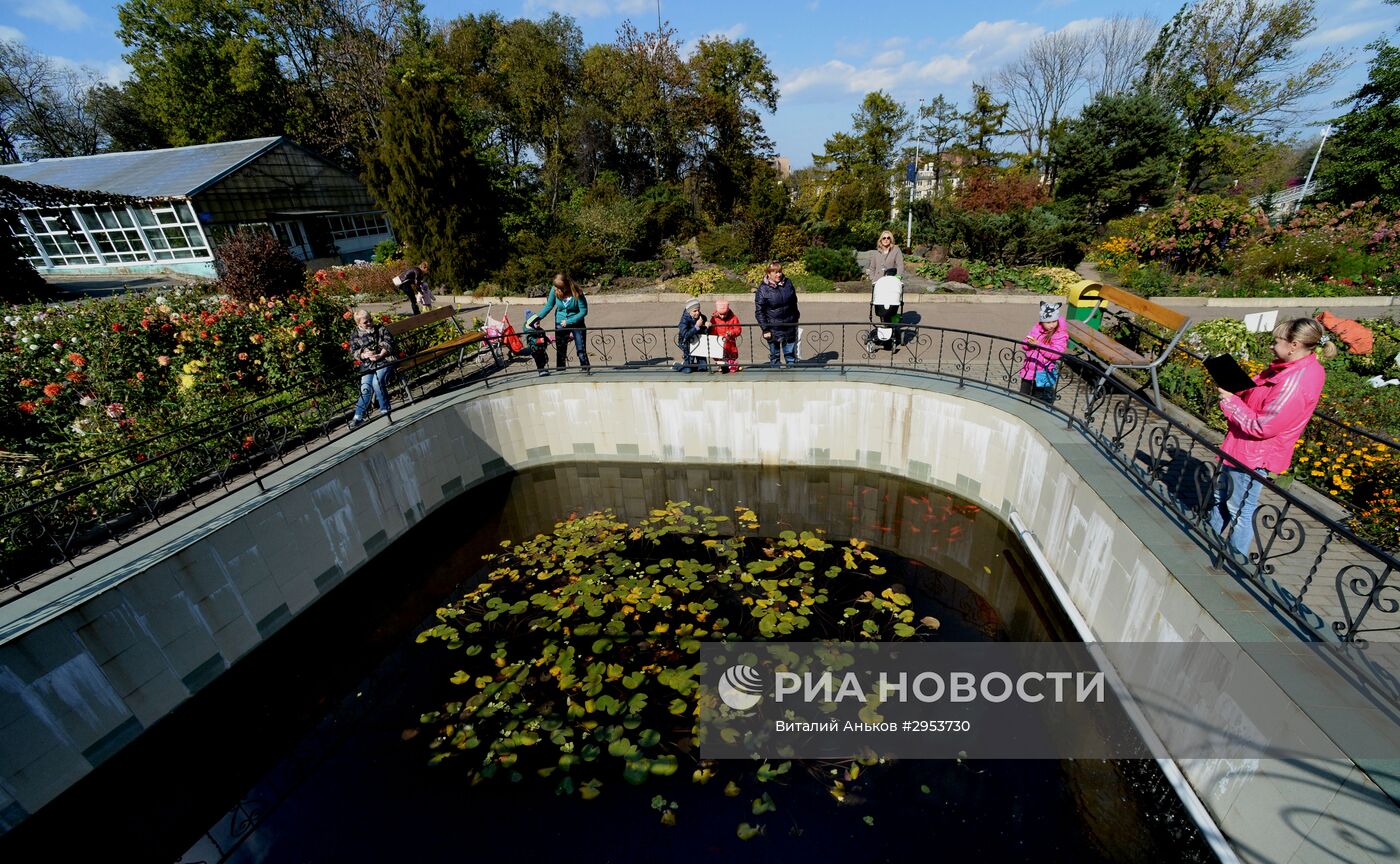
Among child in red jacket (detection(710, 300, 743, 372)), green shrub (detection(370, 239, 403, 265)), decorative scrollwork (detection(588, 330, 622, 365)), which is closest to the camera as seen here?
child in red jacket (detection(710, 300, 743, 372))

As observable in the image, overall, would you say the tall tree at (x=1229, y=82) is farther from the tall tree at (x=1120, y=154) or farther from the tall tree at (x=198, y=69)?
the tall tree at (x=198, y=69)

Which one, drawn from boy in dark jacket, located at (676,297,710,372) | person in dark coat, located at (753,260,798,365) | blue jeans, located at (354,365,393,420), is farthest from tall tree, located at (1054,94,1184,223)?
blue jeans, located at (354,365,393,420)

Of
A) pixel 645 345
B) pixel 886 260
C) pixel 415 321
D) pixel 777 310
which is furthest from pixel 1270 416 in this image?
pixel 415 321

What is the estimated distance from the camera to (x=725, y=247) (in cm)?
2138

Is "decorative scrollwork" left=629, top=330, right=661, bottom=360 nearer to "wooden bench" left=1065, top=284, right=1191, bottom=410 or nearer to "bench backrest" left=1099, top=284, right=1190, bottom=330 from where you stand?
"wooden bench" left=1065, top=284, right=1191, bottom=410

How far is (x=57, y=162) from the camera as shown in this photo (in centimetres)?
3278

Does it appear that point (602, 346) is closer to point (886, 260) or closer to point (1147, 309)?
point (886, 260)

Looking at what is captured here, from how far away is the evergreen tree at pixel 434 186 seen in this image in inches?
776

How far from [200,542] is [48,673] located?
4.81ft

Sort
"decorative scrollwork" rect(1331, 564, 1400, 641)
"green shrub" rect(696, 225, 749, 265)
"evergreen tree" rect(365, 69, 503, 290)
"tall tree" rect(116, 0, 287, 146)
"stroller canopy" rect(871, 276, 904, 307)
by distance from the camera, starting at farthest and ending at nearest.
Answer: "tall tree" rect(116, 0, 287, 146)
"green shrub" rect(696, 225, 749, 265)
"evergreen tree" rect(365, 69, 503, 290)
"stroller canopy" rect(871, 276, 904, 307)
"decorative scrollwork" rect(1331, 564, 1400, 641)

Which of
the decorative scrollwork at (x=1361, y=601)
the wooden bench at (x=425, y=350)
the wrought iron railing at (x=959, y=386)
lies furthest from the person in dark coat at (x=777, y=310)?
the decorative scrollwork at (x=1361, y=601)

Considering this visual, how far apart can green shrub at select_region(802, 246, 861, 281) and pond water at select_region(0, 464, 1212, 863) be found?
40.6 ft

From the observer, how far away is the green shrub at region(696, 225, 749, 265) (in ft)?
68.0

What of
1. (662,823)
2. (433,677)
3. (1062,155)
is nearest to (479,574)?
(433,677)
